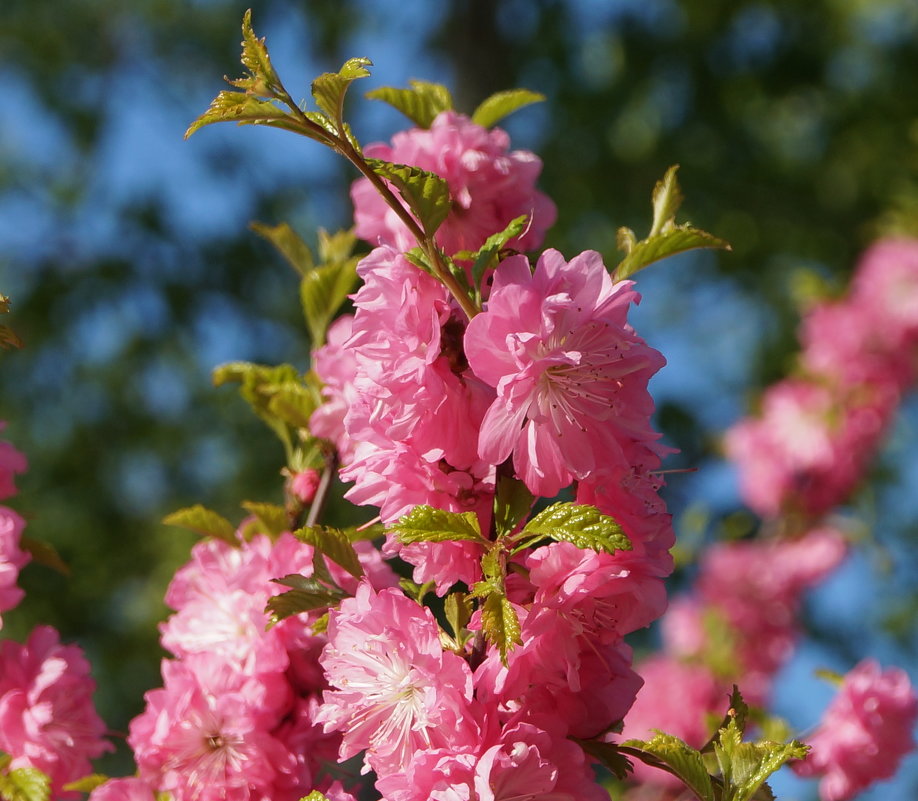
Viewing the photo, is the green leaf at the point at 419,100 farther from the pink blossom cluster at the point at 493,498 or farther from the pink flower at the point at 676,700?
the pink flower at the point at 676,700

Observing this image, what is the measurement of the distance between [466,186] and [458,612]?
457 millimetres

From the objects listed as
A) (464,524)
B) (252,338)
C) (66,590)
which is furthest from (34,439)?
(464,524)

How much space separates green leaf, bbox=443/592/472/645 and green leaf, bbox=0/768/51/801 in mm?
419

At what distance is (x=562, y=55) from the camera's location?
6.61 meters

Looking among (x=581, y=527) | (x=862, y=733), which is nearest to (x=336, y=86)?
(x=581, y=527)

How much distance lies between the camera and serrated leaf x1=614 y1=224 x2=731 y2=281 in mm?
891

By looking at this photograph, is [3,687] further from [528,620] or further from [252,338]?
[252,338]

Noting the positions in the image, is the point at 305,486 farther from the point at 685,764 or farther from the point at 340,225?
the point at 340,225


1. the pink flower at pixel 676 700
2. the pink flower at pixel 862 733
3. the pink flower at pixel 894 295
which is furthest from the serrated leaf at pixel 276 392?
the pink flower at pixel 894 295

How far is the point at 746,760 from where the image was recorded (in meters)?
0.85

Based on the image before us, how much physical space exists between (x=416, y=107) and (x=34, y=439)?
613 cm

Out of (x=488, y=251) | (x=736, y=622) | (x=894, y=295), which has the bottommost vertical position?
(x=488, y=251)

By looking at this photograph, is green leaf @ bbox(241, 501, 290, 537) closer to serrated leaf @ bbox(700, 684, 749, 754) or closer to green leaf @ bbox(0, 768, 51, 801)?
green leaf @ bbox(0, 768, 51, 801)

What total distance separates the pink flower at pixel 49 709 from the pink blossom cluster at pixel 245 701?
0.26 ft
